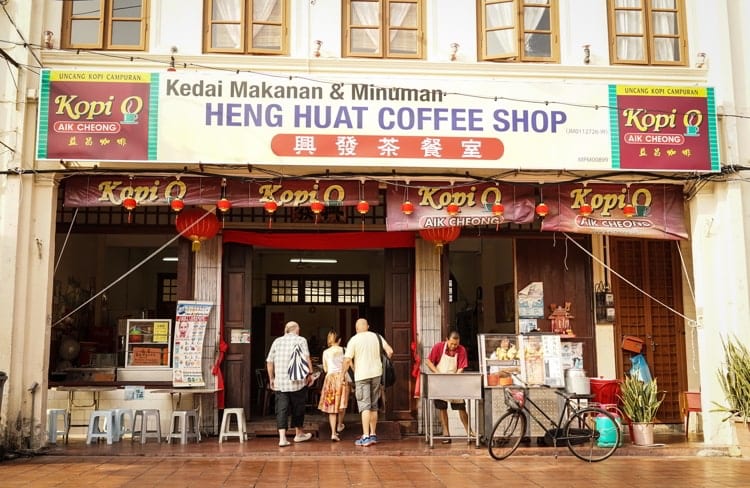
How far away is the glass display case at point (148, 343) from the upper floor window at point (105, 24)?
14.1 ft

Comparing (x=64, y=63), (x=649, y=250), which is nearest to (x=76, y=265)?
(x=64, y=63)

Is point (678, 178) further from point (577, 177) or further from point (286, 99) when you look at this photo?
point (286, 99)

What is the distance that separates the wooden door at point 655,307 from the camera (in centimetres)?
1301

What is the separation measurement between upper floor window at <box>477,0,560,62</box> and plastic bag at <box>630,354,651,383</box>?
196 inches

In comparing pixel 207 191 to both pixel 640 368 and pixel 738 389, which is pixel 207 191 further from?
pixel 738 389

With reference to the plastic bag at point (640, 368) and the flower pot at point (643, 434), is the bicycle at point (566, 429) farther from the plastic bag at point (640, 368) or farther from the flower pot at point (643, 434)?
the plastic bag at point (640, 368)

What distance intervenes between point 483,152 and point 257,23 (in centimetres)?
367

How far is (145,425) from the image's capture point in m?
11.4

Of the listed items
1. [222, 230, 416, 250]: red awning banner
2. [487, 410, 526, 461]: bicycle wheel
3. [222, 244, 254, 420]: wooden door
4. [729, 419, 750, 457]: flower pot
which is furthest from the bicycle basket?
[222, 244, 254, 420]: wooden door

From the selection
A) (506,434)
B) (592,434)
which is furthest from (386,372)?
(592,434)

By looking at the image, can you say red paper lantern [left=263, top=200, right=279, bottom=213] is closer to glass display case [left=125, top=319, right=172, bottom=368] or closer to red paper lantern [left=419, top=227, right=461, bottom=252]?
red paper lantern [left=419, top=227, right=461, bottom=252]

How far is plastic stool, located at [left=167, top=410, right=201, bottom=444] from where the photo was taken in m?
11.2

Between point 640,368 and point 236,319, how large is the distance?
6.48 meters

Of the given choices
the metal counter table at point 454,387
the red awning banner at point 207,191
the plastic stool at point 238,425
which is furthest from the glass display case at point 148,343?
the metal counter table at point 454,387
